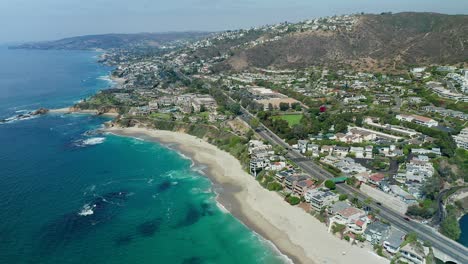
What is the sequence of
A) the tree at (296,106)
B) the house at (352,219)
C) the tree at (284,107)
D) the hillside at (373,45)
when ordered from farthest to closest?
the hillside at (373,45)
the tree at (284,107)
the tree at (296,106)
the house at (352,219)

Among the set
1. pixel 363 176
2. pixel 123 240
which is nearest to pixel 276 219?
pixel 363 176

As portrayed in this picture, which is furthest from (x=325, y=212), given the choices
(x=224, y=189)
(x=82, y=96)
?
(x=82, y=96)

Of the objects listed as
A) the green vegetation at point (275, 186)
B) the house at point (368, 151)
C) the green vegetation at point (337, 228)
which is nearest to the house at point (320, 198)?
the green vegetation at point (337, 228)

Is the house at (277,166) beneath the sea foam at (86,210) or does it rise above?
above

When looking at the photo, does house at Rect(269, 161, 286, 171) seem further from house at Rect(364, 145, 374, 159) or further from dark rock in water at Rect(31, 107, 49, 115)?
dark rock in water at Rect(31, 107, 49, 115)

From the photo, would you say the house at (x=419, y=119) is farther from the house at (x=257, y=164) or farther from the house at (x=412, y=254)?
the house at (x=412, y=254)

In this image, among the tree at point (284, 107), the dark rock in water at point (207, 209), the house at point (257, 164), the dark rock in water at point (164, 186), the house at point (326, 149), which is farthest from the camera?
the tree at point (284, 107)

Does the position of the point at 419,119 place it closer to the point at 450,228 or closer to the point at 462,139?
the point at 462,139
